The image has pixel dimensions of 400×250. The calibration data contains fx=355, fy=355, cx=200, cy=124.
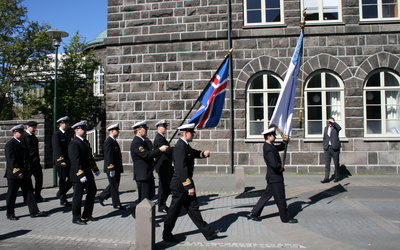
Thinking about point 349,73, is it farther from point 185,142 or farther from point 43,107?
point 43,107

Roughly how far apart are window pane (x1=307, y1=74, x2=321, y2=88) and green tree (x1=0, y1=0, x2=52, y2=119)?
51.5 feet

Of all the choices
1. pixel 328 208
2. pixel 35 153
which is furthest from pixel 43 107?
pixel 328 208

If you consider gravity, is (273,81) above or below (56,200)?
above

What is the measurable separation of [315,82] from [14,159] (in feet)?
33.7

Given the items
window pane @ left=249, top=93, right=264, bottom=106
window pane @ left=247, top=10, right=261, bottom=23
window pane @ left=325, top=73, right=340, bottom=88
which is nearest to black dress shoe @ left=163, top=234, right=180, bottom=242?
window pane @ left=249, top=93, right=264, bottom=106

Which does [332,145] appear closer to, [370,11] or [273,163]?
[273,163]

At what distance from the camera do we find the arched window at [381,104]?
12891 mm

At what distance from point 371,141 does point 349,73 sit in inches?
101

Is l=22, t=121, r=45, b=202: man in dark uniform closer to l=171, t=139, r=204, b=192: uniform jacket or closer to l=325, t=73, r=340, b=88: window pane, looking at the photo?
l=171, t=139, r=204, b=192: uniform jacket

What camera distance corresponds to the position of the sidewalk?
18.3 feet

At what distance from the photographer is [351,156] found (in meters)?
12.8

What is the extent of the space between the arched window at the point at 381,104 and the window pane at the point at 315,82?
1.64 m

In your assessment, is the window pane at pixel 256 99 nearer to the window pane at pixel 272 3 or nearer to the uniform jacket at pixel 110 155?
the window pane at pixel 272 3

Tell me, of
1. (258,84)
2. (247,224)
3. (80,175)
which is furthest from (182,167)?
(258,84)
